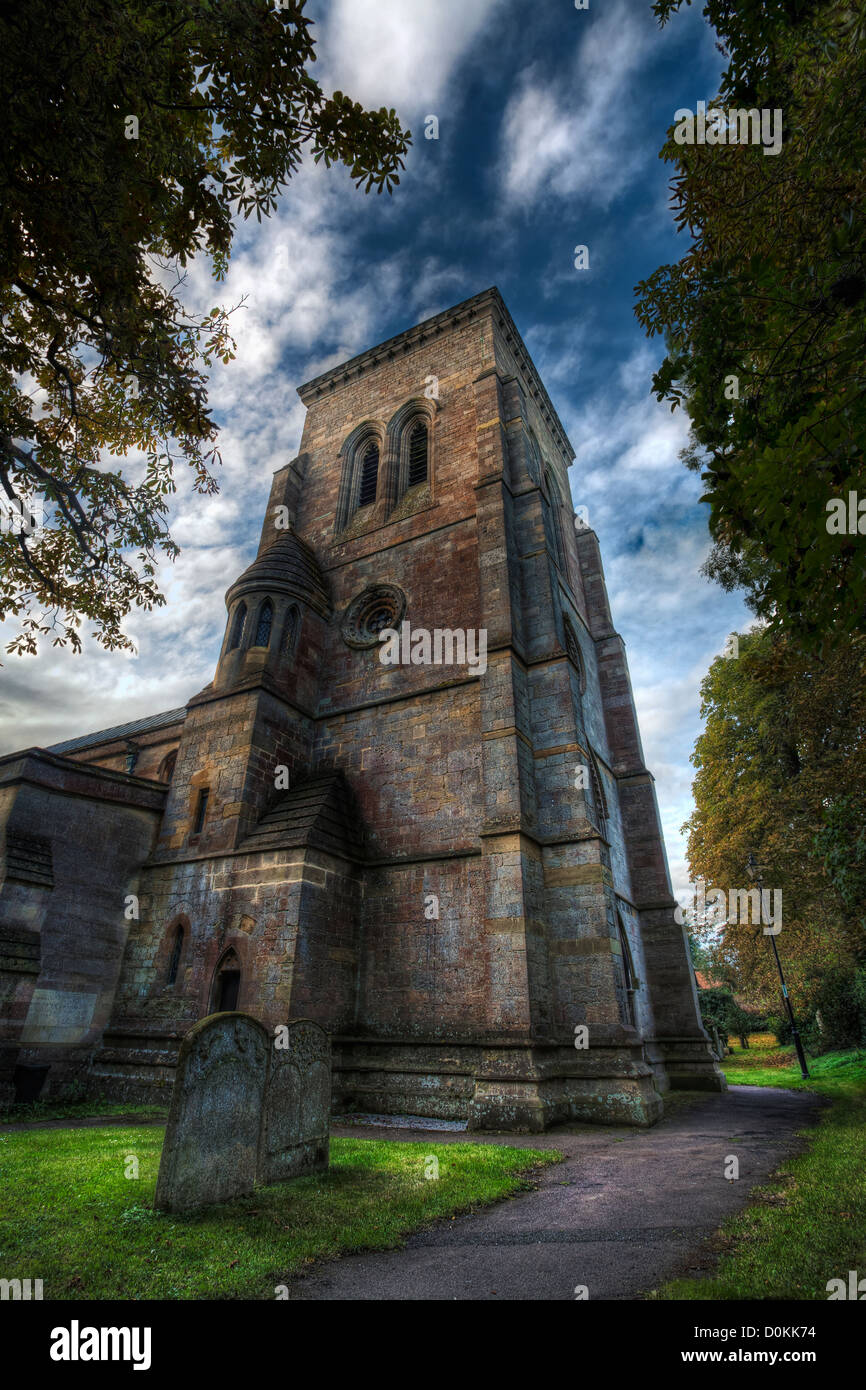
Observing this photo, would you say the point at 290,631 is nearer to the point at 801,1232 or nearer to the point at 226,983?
the point at 226,983

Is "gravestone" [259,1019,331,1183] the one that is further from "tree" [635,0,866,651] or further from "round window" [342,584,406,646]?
"round window" [342,584,406,646]

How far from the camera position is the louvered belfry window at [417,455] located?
18500 millimetres

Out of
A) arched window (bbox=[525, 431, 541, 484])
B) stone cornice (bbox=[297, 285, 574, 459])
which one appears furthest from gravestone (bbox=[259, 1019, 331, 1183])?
stone cornice (bbox=[297, 285, 574, 459])

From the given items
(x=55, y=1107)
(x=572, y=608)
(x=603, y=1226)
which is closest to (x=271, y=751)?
(x=55, y=1107)

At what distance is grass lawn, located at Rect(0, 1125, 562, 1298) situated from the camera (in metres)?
3.29

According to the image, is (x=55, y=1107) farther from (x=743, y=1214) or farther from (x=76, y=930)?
(x=743, y=1214)

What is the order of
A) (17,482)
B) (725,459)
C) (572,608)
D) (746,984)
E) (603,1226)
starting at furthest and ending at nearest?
1. (746,984)
2. (572,608)
3. (17,482)
4. (603,1226)
5. (725,459)

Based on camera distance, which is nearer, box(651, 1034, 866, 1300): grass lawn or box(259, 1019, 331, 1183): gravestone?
box(651, 1034, 866, 1300): grass lawn

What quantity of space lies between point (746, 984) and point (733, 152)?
902 inches

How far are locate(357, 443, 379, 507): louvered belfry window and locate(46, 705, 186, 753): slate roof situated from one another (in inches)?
353

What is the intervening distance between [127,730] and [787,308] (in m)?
25.1

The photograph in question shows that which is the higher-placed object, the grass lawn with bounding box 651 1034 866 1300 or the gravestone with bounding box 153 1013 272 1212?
the gravestone with bounding box 153 1013 272 1212

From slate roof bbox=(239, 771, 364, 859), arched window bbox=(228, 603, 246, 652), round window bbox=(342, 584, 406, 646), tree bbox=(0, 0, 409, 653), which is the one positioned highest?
round window bbox=(342, 584, 406, 646)

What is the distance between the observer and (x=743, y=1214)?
4543mm
